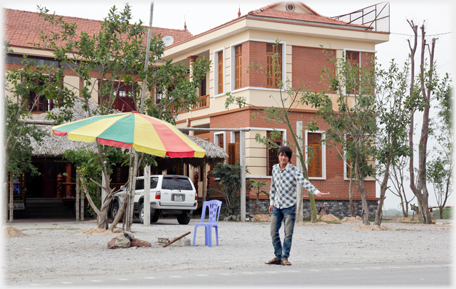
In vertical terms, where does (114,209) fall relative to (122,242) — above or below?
above

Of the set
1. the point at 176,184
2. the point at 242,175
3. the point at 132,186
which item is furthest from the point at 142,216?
the point at 132,186

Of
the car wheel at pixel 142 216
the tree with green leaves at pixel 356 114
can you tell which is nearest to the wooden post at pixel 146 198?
the car wheel at pixel 142 216

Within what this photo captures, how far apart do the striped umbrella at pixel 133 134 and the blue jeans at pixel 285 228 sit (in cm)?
197

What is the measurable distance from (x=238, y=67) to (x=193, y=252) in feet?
48.9

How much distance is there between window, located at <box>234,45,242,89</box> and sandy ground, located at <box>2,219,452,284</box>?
1010 centimetres

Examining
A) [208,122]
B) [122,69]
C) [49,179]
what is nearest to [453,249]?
[122,69]

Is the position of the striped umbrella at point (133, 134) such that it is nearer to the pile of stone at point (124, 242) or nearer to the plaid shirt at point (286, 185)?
the plaid shirt at point (286, 185)

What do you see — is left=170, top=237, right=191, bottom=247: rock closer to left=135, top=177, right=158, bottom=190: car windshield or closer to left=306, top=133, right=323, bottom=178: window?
left=135, top=177, right=158, bottom=190: car windshield

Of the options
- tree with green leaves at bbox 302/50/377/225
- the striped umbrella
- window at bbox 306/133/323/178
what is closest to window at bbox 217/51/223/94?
window at bbox 306/133/323/178

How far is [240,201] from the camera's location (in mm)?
23891

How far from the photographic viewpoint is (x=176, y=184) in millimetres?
21234

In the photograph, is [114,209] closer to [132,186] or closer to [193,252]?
[132,186]

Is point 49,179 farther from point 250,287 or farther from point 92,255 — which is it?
point 250,287

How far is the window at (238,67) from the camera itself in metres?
25.4
